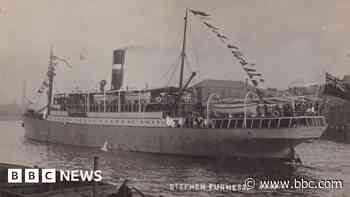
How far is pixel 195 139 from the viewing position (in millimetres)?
3078

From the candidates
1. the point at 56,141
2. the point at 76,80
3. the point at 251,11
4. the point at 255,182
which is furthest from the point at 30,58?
the point at 255,182

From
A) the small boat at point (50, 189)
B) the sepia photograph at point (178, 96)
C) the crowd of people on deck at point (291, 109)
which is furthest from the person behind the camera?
the crowd of people on deck at point (291, 109)

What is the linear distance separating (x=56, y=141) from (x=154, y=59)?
2.89 ft

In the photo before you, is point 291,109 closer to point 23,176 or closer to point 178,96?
point 178,96

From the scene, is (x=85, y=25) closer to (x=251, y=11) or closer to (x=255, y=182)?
(x=251, y=11)

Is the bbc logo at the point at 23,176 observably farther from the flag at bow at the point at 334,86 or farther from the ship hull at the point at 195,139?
the flag at bow at the point at 334,86

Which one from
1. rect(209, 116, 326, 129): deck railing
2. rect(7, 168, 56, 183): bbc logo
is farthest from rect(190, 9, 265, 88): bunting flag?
rect(7, 168, 56, 183): bbc logo

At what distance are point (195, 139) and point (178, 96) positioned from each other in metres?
0.31

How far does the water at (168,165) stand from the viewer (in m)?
2.86

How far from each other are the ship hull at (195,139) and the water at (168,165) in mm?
57

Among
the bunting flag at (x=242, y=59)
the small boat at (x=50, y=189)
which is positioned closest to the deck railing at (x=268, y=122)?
the bunting flag at (x=242, y=59)

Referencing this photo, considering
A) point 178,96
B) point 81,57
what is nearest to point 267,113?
point 178,96

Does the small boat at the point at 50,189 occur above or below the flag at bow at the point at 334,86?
below

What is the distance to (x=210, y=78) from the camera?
2.93 m
